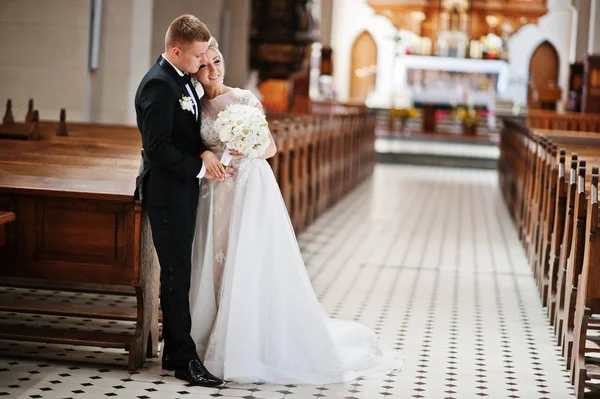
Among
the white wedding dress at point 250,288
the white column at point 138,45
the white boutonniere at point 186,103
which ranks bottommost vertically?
the white wedding dress at point 250,288

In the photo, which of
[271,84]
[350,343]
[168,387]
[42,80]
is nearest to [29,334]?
[168,387]

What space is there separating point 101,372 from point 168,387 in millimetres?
444

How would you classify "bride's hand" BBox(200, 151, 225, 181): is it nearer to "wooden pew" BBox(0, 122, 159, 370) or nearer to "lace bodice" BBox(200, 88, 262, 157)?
"lace bodice" BBox(200, 88, 262, 157)

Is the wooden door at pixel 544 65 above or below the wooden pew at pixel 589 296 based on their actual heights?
above

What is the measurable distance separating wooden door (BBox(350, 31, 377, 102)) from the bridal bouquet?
26988mm

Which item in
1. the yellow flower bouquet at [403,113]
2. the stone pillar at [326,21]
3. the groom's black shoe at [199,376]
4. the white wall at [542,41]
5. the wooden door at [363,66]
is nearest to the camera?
the groom's black shoe at [199,376]

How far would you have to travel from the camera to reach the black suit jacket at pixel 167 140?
4.63 m

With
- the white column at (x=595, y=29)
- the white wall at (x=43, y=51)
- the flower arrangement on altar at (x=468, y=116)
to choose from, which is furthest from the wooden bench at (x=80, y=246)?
the flower arrangement on altar at (x=468, y=116)

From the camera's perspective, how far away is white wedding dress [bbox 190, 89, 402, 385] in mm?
4906

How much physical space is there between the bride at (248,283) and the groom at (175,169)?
11cm

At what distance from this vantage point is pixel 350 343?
546 cm

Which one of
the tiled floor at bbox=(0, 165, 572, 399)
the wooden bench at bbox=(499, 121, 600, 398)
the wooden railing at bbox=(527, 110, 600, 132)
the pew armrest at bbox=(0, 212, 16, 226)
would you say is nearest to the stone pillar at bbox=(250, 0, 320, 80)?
the tiled floor at bbox=(0, 165, 572, 399)

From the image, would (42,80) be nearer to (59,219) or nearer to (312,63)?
(59,219)

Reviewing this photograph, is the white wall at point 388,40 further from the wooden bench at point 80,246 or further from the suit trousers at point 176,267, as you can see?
the suit trousers at point 176,267
